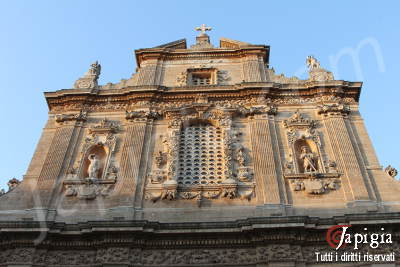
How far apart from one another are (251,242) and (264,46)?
993 cm

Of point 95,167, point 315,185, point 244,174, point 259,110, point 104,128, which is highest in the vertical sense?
point 259,110

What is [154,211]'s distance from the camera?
1218 centimetres

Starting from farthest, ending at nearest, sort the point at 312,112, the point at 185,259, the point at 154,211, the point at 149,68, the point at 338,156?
the point at 149,68, the point at 312,112, the point at 338,156, the point at 154,211, the point at 185,259

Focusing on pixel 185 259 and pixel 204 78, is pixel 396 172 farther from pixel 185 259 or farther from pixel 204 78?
pixel 204 78

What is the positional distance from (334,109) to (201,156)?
499cm

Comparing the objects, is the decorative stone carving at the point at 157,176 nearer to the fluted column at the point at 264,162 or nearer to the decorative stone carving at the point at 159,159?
the decorative stone carving at the point at 159,159

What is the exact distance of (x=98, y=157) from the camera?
14297 millimetres

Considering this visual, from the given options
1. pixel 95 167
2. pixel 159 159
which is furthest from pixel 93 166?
pixel 159 159

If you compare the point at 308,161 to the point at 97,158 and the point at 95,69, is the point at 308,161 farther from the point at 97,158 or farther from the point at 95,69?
the point at 95,69

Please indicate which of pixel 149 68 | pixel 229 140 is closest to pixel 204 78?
pixel 149 68

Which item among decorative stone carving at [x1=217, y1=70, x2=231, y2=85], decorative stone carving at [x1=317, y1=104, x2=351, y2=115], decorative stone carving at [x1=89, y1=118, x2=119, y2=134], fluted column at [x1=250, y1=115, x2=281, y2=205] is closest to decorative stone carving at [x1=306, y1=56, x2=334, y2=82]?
decorative stone carving at [x1=317, y1=104, x2=351, y2=115]

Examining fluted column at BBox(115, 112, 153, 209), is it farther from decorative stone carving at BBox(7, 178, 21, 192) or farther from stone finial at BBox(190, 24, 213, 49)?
stone finial at BBox(190, 24, 213, 49)

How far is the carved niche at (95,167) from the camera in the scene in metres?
12.9

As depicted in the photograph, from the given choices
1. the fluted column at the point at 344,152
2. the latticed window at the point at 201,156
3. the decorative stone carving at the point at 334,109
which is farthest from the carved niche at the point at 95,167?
the decorative stone carving at the point at 334,109
